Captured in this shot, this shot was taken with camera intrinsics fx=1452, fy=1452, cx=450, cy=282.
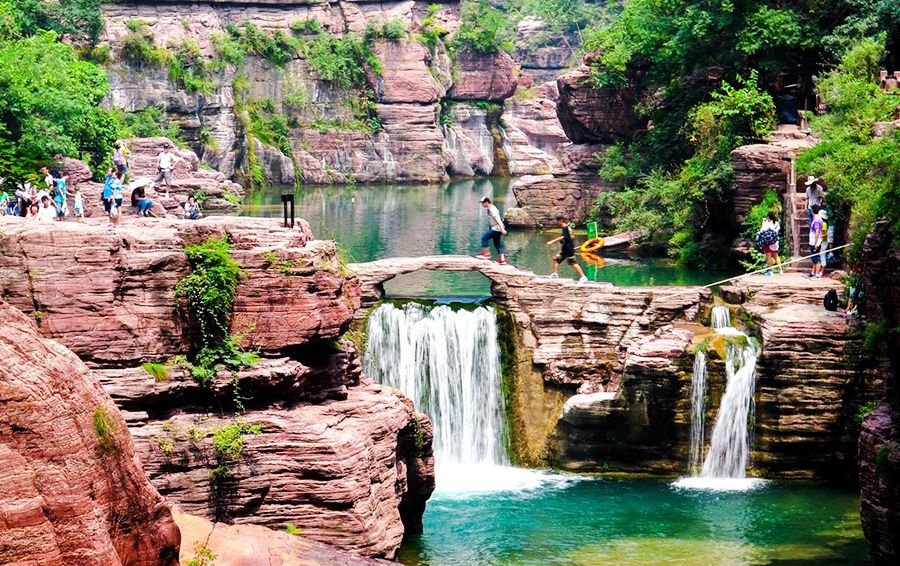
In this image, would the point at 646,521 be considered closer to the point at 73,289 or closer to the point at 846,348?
the point at 846,348

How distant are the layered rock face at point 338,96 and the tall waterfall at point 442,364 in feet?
138

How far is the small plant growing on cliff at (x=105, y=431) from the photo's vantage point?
39.4ft

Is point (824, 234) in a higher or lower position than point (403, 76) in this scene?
lower

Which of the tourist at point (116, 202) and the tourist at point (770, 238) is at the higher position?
the tourist at point (116, 202)

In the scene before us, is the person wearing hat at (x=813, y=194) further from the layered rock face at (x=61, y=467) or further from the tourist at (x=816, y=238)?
the layered rock face at (x=61, y=467)

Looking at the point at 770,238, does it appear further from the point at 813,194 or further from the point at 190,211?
the point at 190,211

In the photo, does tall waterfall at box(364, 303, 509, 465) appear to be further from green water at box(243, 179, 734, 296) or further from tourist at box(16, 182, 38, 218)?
tourist at box(16, 182, 38, 218)

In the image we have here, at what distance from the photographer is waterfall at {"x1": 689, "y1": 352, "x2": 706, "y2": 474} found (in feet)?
84.5

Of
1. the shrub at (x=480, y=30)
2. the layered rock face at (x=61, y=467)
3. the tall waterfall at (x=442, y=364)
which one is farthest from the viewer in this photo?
the shrub at (x=480, y=30)

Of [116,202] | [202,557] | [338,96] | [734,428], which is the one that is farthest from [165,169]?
[338,96]

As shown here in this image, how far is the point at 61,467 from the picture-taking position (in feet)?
37.4

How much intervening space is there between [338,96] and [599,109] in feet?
99.6

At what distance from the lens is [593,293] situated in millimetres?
27375

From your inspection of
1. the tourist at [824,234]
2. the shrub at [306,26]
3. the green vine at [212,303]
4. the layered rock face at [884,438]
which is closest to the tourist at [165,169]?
the tourist at [824,234]
